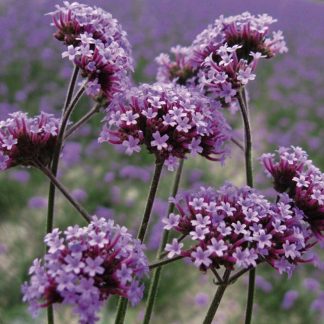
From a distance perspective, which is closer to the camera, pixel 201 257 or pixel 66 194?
pixel 201 257

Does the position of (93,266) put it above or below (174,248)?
below

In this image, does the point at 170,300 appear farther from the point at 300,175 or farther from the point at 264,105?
the point at 264,105

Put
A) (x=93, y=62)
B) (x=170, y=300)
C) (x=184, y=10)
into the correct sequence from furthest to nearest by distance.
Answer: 1. (x=184, y=10)
2. (x=170, y=300)
3. (x=93, y=62)

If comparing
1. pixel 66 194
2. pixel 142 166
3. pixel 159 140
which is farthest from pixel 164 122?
pixel 142 166

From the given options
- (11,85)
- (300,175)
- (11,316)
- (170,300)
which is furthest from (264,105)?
(300,175)

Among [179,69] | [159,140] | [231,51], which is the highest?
[179,69]

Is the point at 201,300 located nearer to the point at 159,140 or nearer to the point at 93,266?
the point at 159,140
